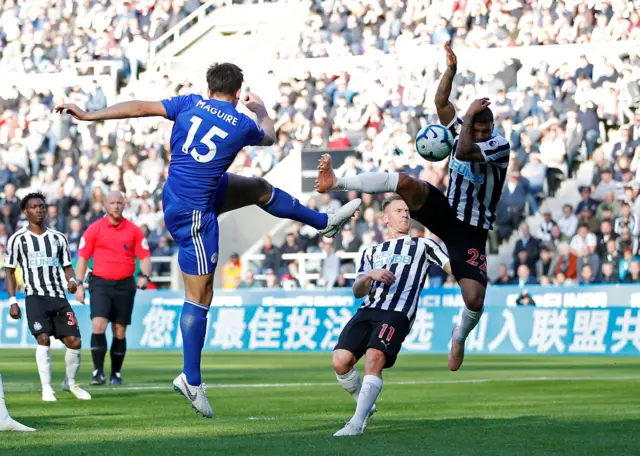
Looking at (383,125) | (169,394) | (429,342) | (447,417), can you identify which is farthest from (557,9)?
(447,417)

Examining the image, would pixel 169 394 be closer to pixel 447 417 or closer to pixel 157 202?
pixel 447 417

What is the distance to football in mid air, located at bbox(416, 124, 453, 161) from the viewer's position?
10.6 metres

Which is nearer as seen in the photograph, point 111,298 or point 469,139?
point 469,139

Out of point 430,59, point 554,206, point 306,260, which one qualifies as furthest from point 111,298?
point 430,59

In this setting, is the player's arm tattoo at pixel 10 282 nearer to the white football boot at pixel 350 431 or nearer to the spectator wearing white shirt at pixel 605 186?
the white football boot at pixel 350 431

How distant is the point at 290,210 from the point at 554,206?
14.8 metres

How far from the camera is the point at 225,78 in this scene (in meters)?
10.0

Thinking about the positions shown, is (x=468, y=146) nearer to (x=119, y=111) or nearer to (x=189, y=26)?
(x=119, y=111)

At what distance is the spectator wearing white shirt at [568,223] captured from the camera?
23.8m

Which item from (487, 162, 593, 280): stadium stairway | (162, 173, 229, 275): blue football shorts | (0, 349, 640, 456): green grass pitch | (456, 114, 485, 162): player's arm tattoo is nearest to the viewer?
(0, 349, 640, 456): green grass pitch

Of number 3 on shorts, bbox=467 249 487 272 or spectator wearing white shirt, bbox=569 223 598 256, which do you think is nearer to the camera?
number 3 on shorts, bbox=467 249 487 272

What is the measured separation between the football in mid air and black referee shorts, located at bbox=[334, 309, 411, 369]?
1432 mm

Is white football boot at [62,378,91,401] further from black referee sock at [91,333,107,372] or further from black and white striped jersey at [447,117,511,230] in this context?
black and white striped jersey at [447,117,511,230]

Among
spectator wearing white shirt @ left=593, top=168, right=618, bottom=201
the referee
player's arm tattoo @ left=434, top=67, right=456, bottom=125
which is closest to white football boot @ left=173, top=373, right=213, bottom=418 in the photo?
player's arm tattoo @ left=434, top=67, right=456, bottom=125
